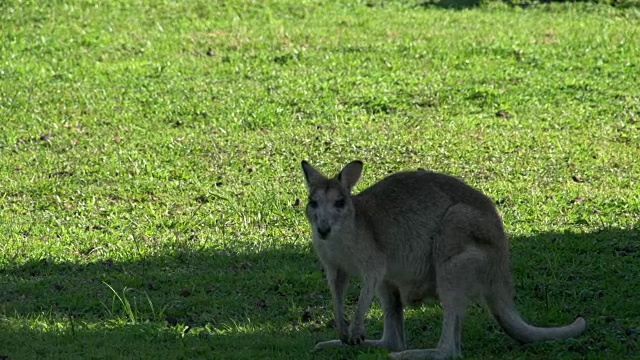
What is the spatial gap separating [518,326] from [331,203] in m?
1.20

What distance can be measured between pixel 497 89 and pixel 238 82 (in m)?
2.87

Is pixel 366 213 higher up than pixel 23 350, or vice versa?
pixel 366 213

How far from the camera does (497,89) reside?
12.7 meters

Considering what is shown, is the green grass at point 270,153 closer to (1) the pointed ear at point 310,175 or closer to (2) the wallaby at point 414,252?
(2) the wallaby at point 414,252

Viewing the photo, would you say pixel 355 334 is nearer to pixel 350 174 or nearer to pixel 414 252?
pixel 414 252

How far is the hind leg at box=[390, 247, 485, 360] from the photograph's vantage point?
600 cm

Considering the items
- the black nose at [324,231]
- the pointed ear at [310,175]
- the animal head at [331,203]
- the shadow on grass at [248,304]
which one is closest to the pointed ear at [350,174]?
the animal head at [331,203]

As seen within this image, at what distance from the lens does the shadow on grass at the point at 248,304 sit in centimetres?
642

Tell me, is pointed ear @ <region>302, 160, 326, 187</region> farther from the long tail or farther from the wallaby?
the long tail

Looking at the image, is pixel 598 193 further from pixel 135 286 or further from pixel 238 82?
pixel 238 82

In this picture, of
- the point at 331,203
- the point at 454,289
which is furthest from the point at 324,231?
the point at 454,289

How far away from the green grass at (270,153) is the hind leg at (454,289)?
243mm

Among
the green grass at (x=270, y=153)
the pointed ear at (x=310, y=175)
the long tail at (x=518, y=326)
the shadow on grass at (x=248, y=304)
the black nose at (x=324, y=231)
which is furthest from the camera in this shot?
the green grass at (x=270, y=153)

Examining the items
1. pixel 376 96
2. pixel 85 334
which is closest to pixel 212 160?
pixel 376 96
